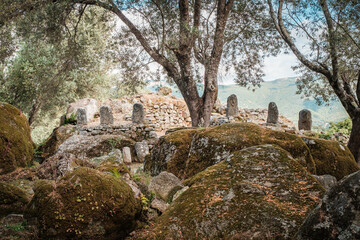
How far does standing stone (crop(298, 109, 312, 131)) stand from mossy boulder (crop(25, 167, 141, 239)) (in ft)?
46.1

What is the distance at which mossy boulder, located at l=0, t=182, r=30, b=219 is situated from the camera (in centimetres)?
355

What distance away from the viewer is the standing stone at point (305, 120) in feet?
48.2

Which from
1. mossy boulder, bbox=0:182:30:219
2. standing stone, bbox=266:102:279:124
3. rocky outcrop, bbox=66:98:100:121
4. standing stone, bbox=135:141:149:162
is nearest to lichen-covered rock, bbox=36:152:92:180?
mossy boulder, bbox=0:182:30:219

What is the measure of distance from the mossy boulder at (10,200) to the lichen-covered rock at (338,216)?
3.75 m

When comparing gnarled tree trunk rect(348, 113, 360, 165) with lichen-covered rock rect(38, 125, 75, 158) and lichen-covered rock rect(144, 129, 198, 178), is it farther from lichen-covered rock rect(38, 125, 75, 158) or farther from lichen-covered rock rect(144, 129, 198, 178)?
lichen-covered rock rect(38, 125, 75, 158)

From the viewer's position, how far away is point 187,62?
11.7 meters

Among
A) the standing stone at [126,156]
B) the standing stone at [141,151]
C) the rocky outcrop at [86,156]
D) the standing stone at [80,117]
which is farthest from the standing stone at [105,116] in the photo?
the standing stone at [126,156]

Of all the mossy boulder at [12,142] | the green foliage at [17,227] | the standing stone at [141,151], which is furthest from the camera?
the standing stone at [141,151]

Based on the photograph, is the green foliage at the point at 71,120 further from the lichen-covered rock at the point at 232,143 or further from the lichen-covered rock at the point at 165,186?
the lichen-covered rock at the point at 165,186

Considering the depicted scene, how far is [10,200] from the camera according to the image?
3656 millimetres

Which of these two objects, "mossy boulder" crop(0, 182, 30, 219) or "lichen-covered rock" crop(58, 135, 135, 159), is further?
"lichen-covered rock" crop(58, 135, 135, 159)

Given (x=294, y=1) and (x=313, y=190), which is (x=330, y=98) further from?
(x=313, y=190)

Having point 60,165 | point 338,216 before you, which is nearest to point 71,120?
point 60,165

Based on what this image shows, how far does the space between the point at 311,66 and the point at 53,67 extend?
51.9ft
